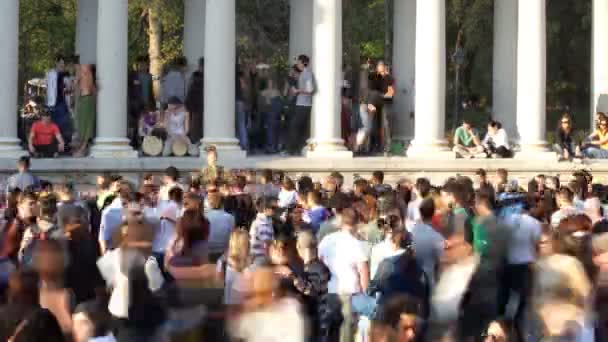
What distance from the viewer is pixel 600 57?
1714 inches

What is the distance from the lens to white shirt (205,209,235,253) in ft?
73.7

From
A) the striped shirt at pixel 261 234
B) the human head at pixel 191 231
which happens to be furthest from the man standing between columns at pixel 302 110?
the human head at pixel 191 231

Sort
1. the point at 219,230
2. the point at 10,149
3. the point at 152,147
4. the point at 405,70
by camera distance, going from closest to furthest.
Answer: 1. the point at 219,230
2. the point at 10,149
3. the point at 152,147
4. the point at 405,70

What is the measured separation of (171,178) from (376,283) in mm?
8915

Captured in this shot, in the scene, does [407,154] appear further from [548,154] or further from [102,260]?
[102,260]

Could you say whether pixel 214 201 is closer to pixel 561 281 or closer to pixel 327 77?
pixel 561 281

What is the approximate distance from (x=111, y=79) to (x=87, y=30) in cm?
531

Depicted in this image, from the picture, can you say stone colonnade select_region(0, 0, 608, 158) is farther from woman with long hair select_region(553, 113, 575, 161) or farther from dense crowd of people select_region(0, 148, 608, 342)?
dense crowd of people select_region(0, 148, 608, 342)

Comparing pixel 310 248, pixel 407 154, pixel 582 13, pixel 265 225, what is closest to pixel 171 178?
pixel 265 225

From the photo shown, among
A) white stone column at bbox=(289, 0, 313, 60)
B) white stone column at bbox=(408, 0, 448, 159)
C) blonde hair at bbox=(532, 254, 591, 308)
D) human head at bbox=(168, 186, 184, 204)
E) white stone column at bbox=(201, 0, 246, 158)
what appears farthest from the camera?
white stone column at bbox=(289, 0, 313, 60)

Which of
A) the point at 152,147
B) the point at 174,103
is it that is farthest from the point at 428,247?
the point at 174,103

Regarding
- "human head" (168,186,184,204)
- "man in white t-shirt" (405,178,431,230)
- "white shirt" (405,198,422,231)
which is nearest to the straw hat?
"white shirt" (405,198,422,231)

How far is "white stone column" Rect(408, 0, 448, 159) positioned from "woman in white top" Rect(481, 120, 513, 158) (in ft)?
4.37

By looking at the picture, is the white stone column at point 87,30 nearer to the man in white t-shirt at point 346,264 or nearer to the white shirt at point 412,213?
the white shirt at point 412,213
